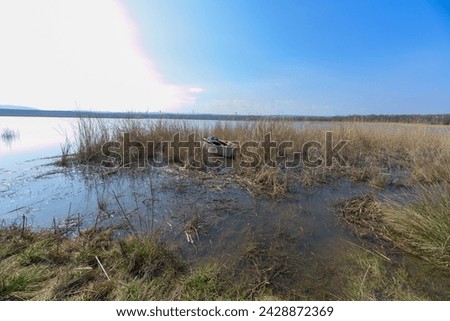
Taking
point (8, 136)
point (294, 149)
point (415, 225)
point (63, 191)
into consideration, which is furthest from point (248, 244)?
point (8, 136)

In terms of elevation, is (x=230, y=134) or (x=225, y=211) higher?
(x=230, y=134)

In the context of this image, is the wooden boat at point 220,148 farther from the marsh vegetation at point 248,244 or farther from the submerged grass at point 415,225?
the submerged grass at point 415,225

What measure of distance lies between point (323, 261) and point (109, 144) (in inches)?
338

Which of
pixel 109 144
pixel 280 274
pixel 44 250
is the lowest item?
pixel 280 274

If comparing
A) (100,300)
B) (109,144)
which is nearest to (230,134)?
(109,144)

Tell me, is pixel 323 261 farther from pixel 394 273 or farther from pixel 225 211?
pixel 225 211

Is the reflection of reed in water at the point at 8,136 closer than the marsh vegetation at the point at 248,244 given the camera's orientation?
No

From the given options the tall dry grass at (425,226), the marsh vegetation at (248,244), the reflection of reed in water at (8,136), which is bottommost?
the marsh vegetation at (248,244)

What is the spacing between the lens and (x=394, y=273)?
7.75 feet

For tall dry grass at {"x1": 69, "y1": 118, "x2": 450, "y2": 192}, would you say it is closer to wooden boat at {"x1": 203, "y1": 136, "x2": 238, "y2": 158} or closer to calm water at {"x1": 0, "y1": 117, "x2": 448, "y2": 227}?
wooden boat at {"x1": 203, "y1": 136, "x2": 238, "y2": 158}

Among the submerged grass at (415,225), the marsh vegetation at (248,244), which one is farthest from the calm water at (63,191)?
the submerged grass at (415,225)

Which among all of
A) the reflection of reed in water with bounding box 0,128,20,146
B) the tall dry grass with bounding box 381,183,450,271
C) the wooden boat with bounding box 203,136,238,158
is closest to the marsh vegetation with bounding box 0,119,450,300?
the tall dry grass with bounding box 381,183,450,271

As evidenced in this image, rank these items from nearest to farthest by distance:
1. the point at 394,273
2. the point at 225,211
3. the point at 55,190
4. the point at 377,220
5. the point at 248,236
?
the point at 394,273
the point at 248,236
the point at 377,220
the point at 225,211
the point at 55,190

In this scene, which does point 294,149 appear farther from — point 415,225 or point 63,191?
point 63,191
